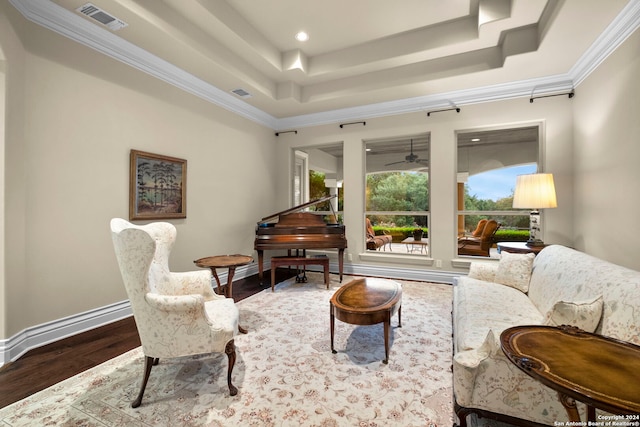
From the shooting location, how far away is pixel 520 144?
4.59 metres

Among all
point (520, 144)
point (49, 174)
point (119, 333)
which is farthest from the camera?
point (520, 144)

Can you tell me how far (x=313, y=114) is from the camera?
545 centimetres

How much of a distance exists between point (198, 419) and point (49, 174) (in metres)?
2.53

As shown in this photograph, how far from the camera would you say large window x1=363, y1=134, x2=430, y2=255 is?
5137 millimetres

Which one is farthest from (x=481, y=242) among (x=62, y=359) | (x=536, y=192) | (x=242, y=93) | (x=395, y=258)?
(x=62, y=359)

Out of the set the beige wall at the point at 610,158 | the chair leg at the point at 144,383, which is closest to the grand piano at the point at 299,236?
the chair leg at the point at 144,383

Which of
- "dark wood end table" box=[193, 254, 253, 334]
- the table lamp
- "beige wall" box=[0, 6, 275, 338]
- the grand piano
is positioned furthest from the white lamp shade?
"beige wall" box=[0, 6, 275, 338]

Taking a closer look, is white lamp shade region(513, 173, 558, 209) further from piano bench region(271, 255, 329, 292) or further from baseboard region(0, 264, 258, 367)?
baseboard region(0, 264, 258, 367)

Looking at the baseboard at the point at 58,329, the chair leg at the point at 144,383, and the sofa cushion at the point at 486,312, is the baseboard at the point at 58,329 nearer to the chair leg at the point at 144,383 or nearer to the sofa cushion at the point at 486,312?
the chair leg at the point at 144,383

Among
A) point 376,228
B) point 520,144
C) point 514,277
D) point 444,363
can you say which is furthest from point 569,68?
point 444,363

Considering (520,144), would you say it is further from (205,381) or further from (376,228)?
(205,381)

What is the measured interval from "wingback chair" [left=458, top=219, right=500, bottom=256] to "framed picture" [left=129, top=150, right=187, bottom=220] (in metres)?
4.43

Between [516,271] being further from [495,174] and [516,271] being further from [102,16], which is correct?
[102,16]

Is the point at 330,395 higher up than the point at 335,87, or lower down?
lower down
